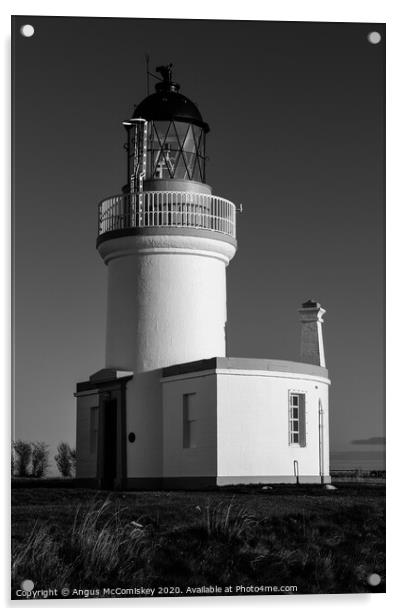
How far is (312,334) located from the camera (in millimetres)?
21625

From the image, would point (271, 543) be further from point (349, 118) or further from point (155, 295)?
point (155, 295)

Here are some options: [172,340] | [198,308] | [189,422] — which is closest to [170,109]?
[198,308]

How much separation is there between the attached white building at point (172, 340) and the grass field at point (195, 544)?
4.55 metres

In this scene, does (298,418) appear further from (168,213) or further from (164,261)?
(168,213)

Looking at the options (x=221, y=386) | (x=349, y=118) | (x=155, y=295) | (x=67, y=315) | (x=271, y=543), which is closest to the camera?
(x=271, y=543)

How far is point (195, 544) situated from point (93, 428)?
8.71 m

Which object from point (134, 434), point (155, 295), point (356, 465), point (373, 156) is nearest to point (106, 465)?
point (134, 434)

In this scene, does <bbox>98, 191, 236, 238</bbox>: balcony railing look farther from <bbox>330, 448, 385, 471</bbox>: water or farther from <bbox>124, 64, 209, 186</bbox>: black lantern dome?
<bbox>330, 448, 385, 471</bbox>: water

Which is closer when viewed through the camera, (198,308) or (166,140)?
(198,308)

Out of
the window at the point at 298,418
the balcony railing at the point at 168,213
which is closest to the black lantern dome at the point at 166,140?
the balcony railing at the point at 168,213

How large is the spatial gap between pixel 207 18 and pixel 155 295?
820cm

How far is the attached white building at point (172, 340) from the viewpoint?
20.2 metres

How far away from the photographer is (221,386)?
19531mm

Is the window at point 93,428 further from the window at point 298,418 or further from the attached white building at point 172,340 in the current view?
the window at point 298,418
